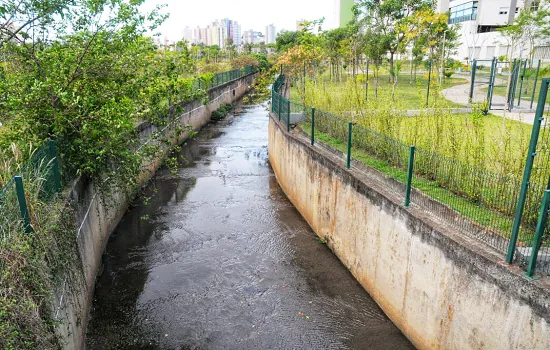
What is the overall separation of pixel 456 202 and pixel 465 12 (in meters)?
48.3

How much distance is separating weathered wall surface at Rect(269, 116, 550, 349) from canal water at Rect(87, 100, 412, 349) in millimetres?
485

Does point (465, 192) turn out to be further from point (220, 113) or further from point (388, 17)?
point (388, 17)

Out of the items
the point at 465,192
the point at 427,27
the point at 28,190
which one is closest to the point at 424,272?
the point at 465,192

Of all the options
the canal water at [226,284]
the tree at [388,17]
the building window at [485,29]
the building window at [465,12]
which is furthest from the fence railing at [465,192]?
the building window at [465,12]

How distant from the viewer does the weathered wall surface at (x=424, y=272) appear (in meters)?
4.41

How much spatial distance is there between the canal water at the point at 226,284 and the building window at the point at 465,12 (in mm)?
42071

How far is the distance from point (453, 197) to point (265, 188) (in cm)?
746

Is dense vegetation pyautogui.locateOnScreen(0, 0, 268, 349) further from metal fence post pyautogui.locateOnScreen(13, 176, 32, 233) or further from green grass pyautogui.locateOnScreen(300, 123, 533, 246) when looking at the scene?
green grass pyautogui.locateOnScreen(300, 123, 533, 246)

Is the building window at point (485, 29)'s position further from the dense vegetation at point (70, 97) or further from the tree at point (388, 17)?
the dense vegetation at point (70, 97)

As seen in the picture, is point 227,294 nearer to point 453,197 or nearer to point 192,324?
point 192,324

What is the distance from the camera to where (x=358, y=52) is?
28.4 metres

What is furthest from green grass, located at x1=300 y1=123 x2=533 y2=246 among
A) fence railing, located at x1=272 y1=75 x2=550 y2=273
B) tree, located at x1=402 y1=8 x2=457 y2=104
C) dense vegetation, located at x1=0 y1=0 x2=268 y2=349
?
tree, located at x1=402 y1=8 x2=457 y2=104

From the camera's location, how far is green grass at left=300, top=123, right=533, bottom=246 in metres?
5.38

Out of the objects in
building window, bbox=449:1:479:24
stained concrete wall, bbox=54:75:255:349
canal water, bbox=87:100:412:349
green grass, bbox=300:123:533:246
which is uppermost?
building window, bbox=449:1:479:24
